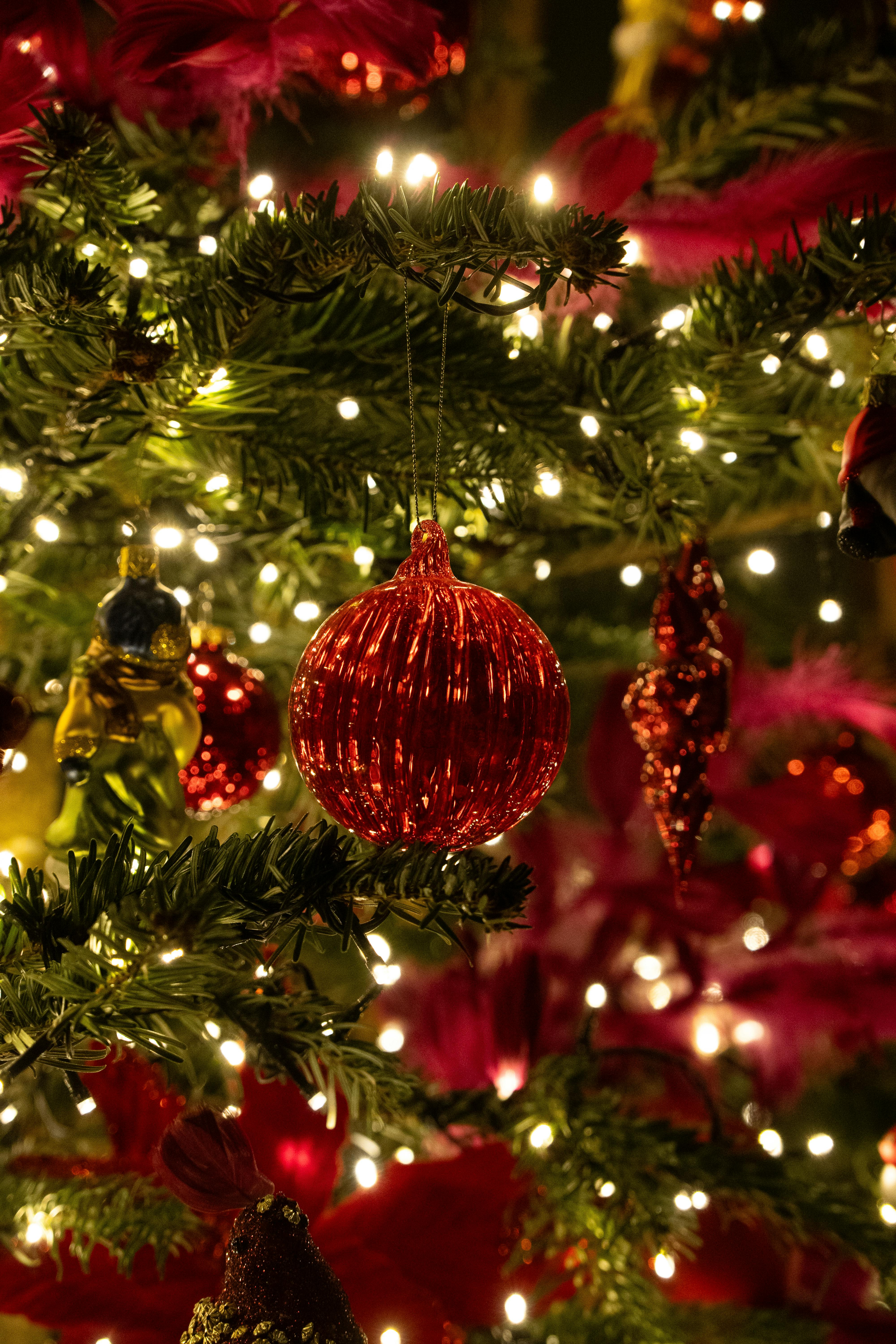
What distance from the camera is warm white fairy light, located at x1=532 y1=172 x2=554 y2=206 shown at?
1.88ft

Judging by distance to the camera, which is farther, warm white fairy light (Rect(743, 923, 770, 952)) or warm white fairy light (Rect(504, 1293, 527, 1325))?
warm white fairy light (Rect(743, 923, 770, 952))

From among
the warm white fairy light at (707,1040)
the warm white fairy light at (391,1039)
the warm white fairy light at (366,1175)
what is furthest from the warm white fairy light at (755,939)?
the warm white fairy light at (366,1175)

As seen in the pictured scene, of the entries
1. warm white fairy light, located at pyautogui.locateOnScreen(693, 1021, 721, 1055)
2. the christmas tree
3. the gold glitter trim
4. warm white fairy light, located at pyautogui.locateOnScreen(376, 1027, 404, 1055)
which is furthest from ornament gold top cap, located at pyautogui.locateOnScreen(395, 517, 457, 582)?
warm white fairy light, located at pyautogui.locateOnScreen(693, 1021, 721, 1055)

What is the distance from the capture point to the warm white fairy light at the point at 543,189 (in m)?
0.57

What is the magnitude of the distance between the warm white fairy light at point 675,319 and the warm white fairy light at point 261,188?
289mm

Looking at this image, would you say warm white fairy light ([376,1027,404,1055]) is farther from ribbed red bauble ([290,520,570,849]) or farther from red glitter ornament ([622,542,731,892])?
ribbed red bauble ([290,520,570,849])

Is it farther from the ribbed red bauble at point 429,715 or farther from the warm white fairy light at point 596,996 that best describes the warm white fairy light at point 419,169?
the warm white fairy light at point 596,996

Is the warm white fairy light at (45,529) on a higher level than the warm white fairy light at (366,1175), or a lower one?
higher

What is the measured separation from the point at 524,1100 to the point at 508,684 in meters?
0.42

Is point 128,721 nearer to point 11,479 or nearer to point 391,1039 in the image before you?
point 11,479

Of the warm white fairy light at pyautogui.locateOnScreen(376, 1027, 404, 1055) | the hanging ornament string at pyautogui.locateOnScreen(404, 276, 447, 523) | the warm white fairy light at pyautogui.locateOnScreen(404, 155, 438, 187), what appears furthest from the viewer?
the warm white fairy light at pyautogui.locateOnScreen(376, 1027, 404, 1055)

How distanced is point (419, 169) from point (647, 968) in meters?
0.84

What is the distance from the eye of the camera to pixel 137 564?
57cm

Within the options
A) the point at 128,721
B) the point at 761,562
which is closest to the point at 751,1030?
the point at 761,562
